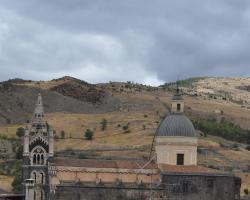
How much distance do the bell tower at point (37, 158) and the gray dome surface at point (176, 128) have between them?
45.3 ft

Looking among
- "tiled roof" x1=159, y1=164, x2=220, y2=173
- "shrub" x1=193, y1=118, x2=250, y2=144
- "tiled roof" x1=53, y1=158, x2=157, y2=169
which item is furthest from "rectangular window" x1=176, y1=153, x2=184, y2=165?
"shrub" x1=193, y1=118, x2=250, y2=144

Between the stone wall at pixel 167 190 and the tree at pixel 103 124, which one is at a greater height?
the tree at pixel 103 124

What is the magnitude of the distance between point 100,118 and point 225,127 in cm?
2997

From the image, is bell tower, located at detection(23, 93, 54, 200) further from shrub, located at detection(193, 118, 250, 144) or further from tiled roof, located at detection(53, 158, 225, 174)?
shrub, located at detection(193, 118, 250, 144)

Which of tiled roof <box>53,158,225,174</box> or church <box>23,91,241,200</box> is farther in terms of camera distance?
tiled roof <box>53,158,225,174</box>

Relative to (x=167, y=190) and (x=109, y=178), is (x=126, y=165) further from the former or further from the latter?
(x=167, y=190)

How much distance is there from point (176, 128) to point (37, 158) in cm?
1690

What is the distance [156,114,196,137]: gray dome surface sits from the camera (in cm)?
9788

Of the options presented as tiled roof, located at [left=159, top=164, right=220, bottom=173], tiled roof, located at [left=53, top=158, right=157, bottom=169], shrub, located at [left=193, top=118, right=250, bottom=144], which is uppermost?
shrub, located at [left=193, top=118, right=250, bottom=144]

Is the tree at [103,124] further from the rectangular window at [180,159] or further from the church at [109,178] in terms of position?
the church at [109,178]

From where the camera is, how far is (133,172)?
9288 cm

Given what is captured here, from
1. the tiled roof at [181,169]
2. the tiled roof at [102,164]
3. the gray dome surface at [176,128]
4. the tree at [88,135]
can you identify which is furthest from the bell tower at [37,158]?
the tree at [88,135]

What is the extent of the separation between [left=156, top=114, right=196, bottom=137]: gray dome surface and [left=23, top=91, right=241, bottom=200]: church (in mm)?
2019

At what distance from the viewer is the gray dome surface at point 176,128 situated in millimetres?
97875
